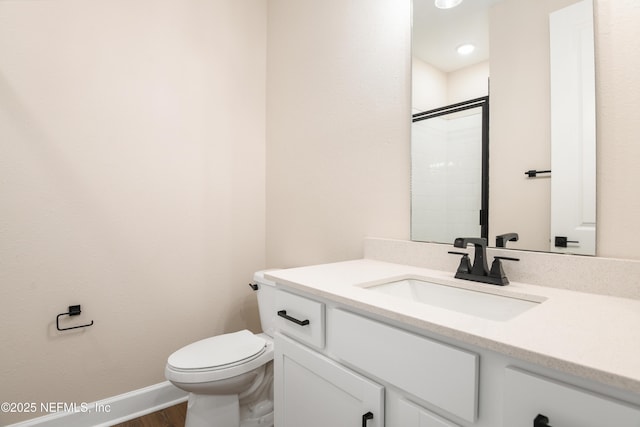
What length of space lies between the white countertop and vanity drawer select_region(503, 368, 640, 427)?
0.04m

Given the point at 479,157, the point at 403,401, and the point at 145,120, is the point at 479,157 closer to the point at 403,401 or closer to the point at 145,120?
the point at 403,401

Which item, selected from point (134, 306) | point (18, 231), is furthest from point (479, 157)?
point (18, 231)

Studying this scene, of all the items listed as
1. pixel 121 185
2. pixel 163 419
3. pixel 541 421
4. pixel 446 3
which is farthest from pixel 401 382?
pixel 121 185

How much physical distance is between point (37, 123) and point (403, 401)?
6.38ft

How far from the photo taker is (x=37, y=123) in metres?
1.52

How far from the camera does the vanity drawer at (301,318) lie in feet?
3.17

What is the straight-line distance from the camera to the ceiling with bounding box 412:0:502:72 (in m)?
1.19

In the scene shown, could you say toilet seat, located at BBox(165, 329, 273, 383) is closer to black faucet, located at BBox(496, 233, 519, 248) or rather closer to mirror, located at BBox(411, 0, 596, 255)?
mirror, located at BBox(411, 0, 596, 255)

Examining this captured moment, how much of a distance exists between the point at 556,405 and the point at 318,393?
2.10ft

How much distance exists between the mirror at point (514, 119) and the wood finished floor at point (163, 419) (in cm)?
159

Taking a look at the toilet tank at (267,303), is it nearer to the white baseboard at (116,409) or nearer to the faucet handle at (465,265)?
the white baseboard at (116,409)

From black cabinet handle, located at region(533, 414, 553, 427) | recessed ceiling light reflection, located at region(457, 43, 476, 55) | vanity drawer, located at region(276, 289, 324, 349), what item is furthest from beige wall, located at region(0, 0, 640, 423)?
black cabinet handle, located at region(533, 414, 553, 427)

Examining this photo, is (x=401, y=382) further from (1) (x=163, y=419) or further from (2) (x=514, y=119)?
(1) (x=163, y=419)

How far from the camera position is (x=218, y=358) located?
4.82 ft
